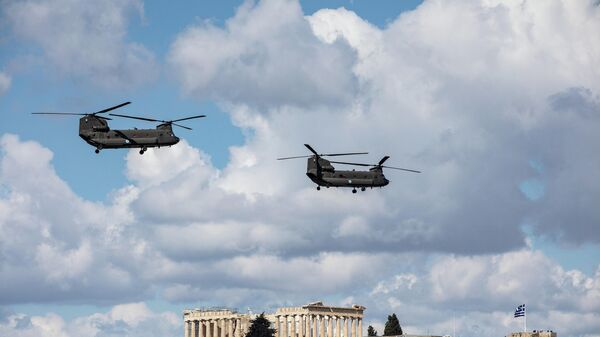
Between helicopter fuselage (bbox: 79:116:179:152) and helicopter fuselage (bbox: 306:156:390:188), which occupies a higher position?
helicopter fuselage (bbox: 79:116:179:152)

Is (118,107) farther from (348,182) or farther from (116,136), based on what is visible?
(348,182)

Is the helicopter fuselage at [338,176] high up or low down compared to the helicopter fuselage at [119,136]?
down

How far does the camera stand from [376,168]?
18862cm

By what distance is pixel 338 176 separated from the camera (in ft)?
613

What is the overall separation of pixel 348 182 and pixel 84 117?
1493 inches

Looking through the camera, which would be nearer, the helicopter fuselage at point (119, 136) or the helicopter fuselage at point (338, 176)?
the helicopter fuselage at point (119, 136)

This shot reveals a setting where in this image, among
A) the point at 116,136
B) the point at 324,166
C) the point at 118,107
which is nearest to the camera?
the point at 118,107

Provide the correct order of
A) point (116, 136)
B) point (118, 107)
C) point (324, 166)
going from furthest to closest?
point (324, 166) < point (116, 136) < point (118, 107)

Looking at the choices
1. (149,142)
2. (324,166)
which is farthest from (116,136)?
(324,166)

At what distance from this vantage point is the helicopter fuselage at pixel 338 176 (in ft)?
611

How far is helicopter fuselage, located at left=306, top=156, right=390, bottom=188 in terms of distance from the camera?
186375 mm

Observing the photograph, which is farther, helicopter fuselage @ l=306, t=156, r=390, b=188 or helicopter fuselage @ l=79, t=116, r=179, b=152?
helicopter fuselage @ l=306, t=156, r=390, b=188

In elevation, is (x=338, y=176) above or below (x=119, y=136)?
below

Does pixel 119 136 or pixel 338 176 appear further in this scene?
pixel 338 176
